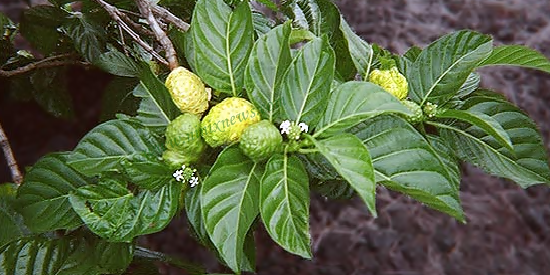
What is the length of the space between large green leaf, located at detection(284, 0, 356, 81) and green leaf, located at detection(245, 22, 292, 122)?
0.12 m

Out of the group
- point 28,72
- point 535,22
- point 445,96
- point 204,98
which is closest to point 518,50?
point 445,96

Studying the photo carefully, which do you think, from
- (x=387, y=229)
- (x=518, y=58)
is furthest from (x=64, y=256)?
(x=387, y=229)

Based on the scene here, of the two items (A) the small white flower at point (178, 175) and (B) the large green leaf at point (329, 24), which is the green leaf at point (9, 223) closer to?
(A) the small white flower at point (178, 175)

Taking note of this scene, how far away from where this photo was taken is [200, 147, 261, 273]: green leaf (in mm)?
526

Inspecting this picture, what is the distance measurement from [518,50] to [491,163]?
0.38ft

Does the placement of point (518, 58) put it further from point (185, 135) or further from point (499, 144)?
point (185, 135)

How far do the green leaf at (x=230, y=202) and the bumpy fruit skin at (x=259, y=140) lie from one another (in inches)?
0.8

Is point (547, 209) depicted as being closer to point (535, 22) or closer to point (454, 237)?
point (454, 237)

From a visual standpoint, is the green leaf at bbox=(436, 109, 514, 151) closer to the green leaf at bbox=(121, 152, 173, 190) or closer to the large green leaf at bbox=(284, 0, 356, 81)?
the large green leaf at bbox=(284, 0, 356, 81)

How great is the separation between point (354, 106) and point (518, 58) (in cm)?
19

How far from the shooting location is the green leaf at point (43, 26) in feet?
2.79

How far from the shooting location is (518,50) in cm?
61

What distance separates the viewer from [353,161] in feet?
1.62

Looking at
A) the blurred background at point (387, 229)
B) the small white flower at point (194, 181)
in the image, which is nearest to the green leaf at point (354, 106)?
the small white flower at point (194, 181)
